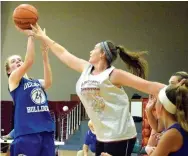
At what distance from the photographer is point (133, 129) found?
3152 mm

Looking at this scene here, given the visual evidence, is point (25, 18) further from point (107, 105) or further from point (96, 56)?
point (107, 105)

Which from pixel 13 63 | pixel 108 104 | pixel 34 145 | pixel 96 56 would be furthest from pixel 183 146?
pixel 13 63

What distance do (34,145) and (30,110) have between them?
317mm

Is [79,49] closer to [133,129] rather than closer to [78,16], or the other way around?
[78,16]

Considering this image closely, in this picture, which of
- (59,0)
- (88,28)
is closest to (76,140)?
(88,28)

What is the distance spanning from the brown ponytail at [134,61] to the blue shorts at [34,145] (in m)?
0.97

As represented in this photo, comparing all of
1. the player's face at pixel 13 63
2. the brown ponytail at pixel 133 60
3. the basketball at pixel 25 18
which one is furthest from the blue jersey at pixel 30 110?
the brown ponytail at pixel 133 60

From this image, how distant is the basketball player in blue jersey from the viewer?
11.8ft

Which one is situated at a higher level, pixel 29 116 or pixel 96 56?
pixel 96 56

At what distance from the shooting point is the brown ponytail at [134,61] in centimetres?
336

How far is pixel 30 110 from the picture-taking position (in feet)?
12.0

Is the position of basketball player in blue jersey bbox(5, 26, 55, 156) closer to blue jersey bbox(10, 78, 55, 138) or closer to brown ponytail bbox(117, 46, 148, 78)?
blue jersey bbox(10, 78, 55, 138)

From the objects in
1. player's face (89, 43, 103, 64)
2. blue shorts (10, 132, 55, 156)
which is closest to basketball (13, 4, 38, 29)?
player's face (89, 43, 103, 64)

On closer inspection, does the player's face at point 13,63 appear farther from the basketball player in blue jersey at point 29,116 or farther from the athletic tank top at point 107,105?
the athletic tank top at point 107,105
